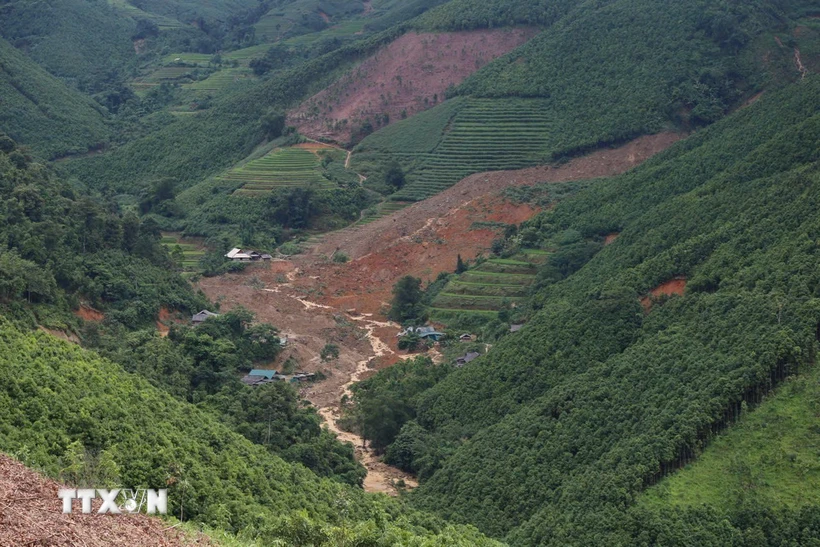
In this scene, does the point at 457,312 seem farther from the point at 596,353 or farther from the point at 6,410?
the point at 6,410

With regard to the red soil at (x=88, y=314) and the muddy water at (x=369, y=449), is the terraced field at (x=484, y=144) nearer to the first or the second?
the muddy water at (x=369, y=449)

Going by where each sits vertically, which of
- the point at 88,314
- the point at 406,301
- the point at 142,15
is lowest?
the point at 406,301

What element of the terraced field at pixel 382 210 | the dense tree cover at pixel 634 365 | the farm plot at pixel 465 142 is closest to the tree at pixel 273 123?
the farm plot at pixel 465 142

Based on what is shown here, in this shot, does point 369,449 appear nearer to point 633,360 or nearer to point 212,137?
point 633,360

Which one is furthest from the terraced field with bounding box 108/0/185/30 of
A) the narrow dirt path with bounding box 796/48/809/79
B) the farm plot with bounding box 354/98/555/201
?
the narrow dirt path with bounding box 796/48/809/79

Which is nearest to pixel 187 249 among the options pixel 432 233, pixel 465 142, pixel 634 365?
pixel 432 233
